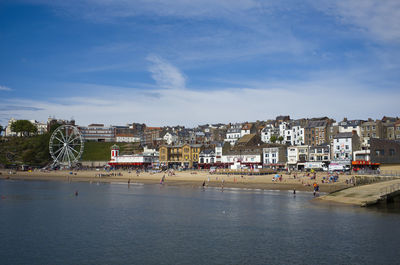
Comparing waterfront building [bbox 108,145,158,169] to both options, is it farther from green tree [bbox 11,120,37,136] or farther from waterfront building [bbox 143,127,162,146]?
green tree [bbox 11,120,37,136]

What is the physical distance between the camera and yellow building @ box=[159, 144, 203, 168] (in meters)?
111

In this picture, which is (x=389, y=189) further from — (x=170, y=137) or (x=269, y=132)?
(x=170, y=137)

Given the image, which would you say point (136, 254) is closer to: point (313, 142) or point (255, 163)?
point (255, 163)

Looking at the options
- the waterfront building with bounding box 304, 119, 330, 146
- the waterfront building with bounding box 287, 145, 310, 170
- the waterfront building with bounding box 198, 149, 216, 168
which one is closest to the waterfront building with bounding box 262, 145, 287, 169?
the waterfront building with bounding box 287, 145, 310, 170

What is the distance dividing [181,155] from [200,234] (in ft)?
280

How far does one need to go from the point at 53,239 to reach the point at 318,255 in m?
18.4

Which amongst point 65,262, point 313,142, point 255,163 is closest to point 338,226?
point 65,262

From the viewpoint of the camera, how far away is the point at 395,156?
6569 cm

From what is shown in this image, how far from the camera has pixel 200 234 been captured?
94.3ft

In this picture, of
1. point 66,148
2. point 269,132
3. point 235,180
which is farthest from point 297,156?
point 66,148

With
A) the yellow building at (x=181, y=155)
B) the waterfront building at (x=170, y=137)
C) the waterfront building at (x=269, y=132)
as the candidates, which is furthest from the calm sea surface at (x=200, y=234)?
the waterfront building at (x=170, y=137)

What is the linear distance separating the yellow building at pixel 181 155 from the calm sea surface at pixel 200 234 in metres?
66.5

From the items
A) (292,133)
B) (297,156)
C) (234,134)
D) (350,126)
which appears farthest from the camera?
(234,134)

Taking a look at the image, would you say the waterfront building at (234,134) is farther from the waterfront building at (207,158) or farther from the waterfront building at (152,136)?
the waterfront building at (152,136)
